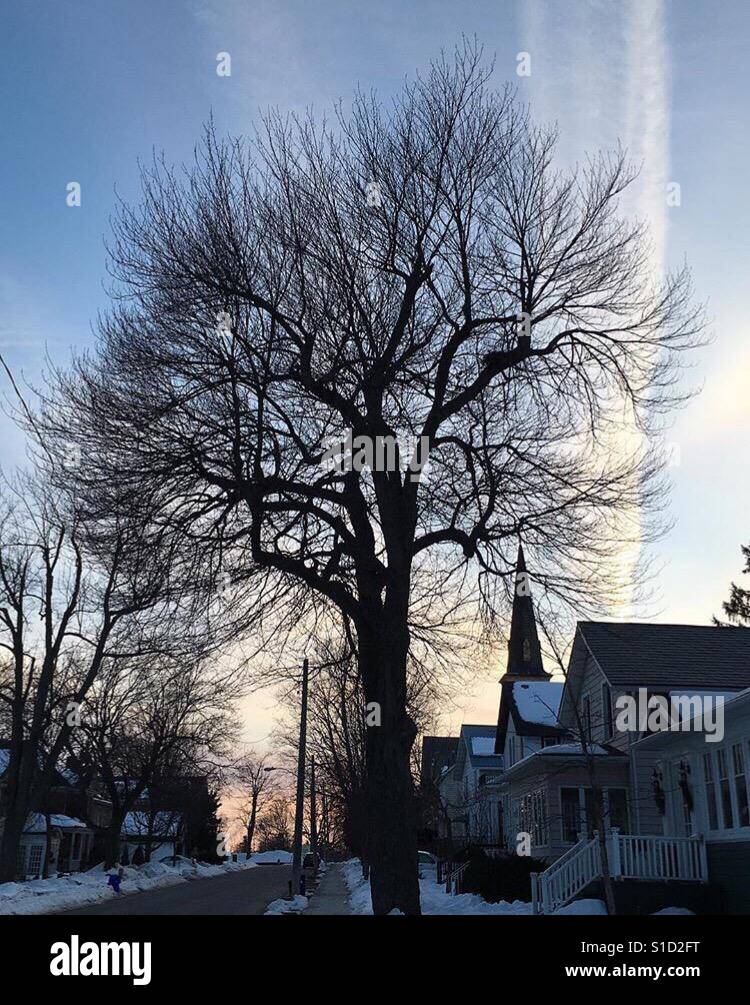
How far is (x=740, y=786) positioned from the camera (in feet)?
57.5

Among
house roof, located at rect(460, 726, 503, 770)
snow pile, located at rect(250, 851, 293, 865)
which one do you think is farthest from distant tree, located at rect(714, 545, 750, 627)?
snow pile, located at rect(250, 851, 293, 865)

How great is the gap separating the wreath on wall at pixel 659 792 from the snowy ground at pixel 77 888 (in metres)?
17.6

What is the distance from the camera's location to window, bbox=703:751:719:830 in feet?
61.3

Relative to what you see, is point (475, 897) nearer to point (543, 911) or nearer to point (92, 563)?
point (543, 911)

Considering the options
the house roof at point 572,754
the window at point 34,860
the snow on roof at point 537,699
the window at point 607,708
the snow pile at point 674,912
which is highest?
the snow on roof at point 537,699

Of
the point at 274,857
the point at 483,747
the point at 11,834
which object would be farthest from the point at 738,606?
the point at 274,857

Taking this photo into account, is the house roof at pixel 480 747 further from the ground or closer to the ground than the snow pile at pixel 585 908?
further from the ground

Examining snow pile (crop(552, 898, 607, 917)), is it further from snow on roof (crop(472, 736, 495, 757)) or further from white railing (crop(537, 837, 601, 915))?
snow on roof (crop(472, 736, 495, 757))

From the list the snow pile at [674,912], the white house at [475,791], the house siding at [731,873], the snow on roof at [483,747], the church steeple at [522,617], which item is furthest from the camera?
the snow on roof at [483,747]

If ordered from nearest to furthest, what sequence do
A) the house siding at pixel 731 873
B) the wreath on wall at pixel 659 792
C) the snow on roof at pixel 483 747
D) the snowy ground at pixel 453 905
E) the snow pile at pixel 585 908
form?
the house siding at pixel 731 873 < the snow pile at pixel 585 908 < the wreath on wall at pixel 659 792 < the snowy ground at pixel 453 905 < the snow on roof at pixel 483 747

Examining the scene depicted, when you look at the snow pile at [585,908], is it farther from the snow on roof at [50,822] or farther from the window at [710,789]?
the snow on roof at [50,822]

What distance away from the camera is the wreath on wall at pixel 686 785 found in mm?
19953

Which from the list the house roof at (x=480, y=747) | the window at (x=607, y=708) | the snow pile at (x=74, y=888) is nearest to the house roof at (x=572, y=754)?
the window at (x=607, y=708)

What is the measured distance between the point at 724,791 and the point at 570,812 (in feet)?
27.7
